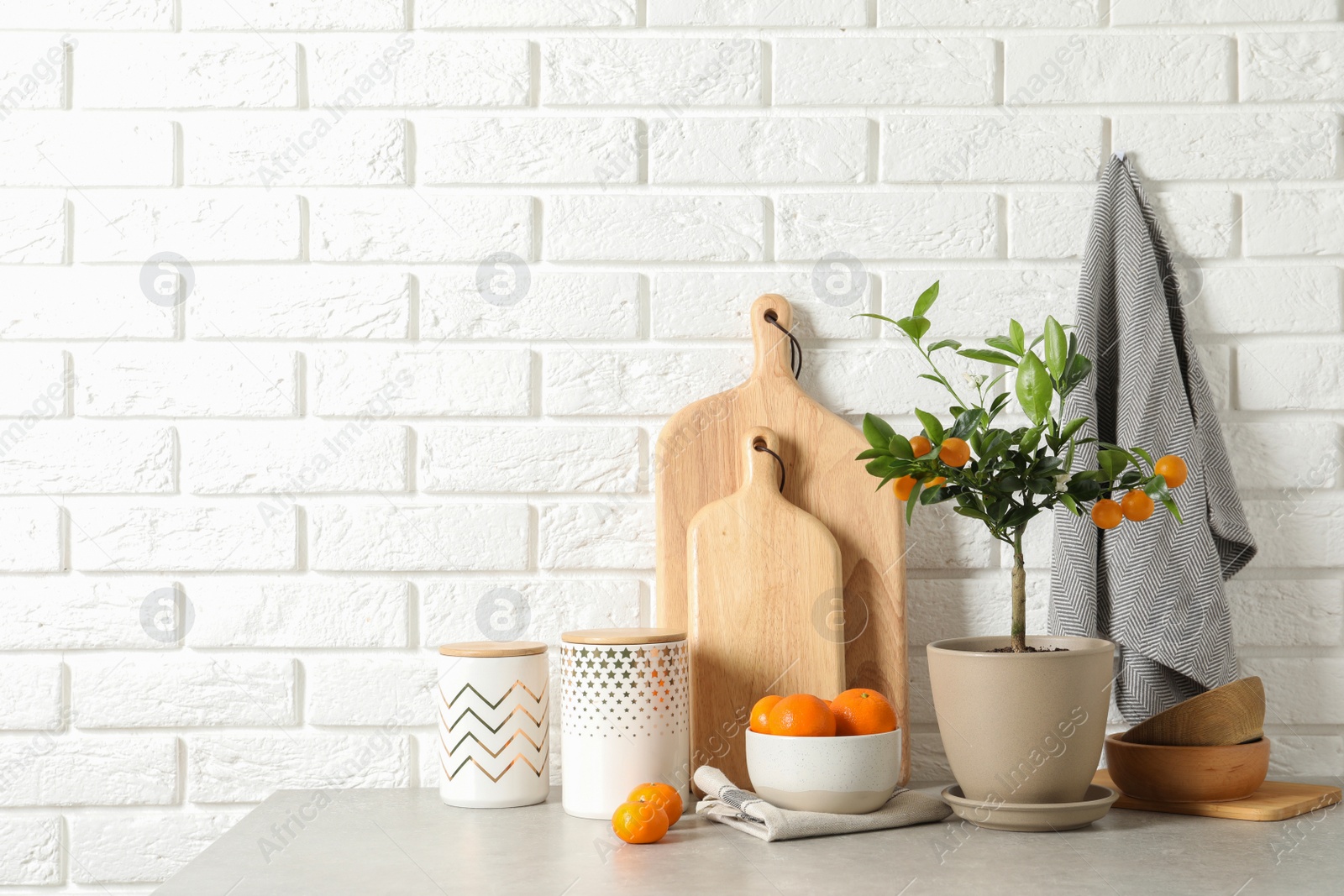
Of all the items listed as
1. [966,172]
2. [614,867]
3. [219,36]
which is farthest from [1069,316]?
[219,36]

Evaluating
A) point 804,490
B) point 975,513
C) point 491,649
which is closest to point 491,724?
point 491,649

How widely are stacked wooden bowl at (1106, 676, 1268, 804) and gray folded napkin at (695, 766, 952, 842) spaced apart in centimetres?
20

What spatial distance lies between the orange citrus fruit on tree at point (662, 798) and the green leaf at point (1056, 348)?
52 cm

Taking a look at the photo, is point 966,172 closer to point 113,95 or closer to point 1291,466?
point 1291,466

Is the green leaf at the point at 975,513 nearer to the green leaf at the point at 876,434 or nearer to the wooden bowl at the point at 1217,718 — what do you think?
the green leaf at the point at 876,434

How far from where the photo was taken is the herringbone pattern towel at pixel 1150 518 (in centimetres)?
113

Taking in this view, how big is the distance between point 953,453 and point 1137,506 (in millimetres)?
164

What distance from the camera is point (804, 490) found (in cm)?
120

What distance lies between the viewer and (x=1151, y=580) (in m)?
1.14

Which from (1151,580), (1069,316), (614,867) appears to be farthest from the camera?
(1069,316)

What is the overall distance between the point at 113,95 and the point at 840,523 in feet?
3.18

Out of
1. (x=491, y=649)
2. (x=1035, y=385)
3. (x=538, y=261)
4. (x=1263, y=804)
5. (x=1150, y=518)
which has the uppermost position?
(x=538, y=261)

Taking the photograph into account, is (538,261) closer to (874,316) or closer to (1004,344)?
(874,316)

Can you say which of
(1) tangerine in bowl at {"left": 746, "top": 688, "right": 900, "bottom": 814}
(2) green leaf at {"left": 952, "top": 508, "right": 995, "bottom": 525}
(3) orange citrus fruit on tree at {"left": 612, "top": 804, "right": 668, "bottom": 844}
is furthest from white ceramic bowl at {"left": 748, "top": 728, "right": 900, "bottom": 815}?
(2) green leaf at {"left": 952, "top": 508, "right": 995, "bottom": 525}
